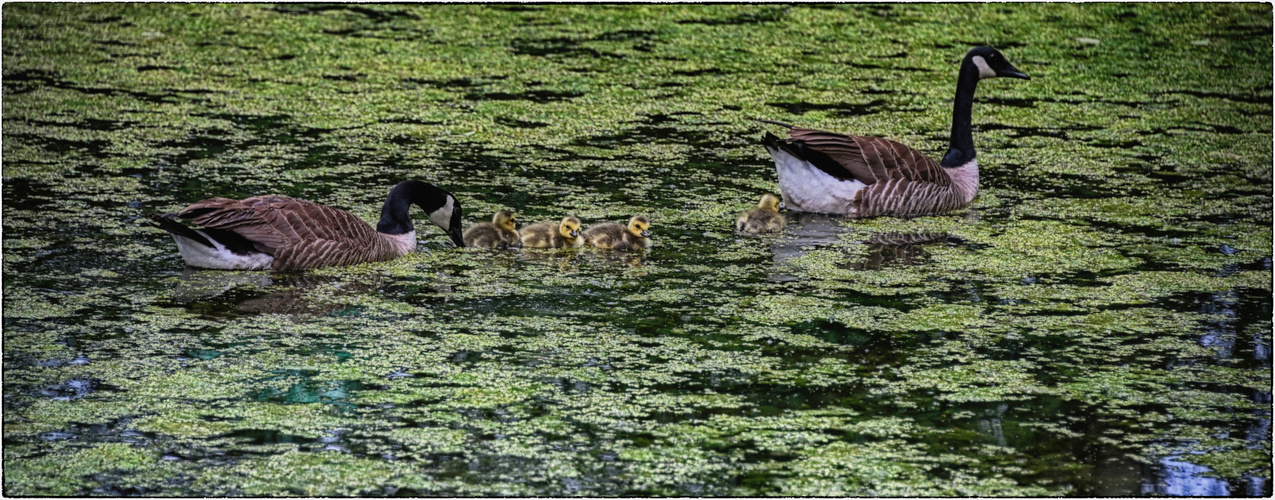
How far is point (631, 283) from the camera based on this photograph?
277 inches

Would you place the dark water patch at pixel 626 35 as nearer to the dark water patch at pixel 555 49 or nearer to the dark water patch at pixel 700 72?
the dark water patch at pixel 555 49

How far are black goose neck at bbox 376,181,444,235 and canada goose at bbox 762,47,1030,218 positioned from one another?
6.73ft

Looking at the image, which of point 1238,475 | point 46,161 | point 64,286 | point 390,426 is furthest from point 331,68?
point 1238,475

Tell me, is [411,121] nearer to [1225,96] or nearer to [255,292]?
[255,292]

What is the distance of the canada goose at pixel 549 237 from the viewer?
24.7 feet

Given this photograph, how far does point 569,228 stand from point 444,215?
0.68 meters

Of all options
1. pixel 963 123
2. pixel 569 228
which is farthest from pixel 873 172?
pixel 569 228

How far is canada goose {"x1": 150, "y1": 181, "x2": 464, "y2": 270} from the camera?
6887 millimetres

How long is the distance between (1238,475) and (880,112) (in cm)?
621

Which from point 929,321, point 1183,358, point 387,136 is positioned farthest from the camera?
point 387,136

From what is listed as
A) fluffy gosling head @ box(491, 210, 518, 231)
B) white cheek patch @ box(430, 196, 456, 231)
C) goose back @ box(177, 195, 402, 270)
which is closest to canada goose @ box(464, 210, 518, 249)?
fluffy gosling head @ box(491, 210, 518, 231)

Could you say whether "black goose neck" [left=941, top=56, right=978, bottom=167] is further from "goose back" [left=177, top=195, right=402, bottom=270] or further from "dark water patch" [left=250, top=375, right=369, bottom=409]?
"dark water patch" [left=250, top=375, right=369, bottom=409]

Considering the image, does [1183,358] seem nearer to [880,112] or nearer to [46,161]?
[880,112]

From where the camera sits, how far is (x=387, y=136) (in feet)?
32.4
